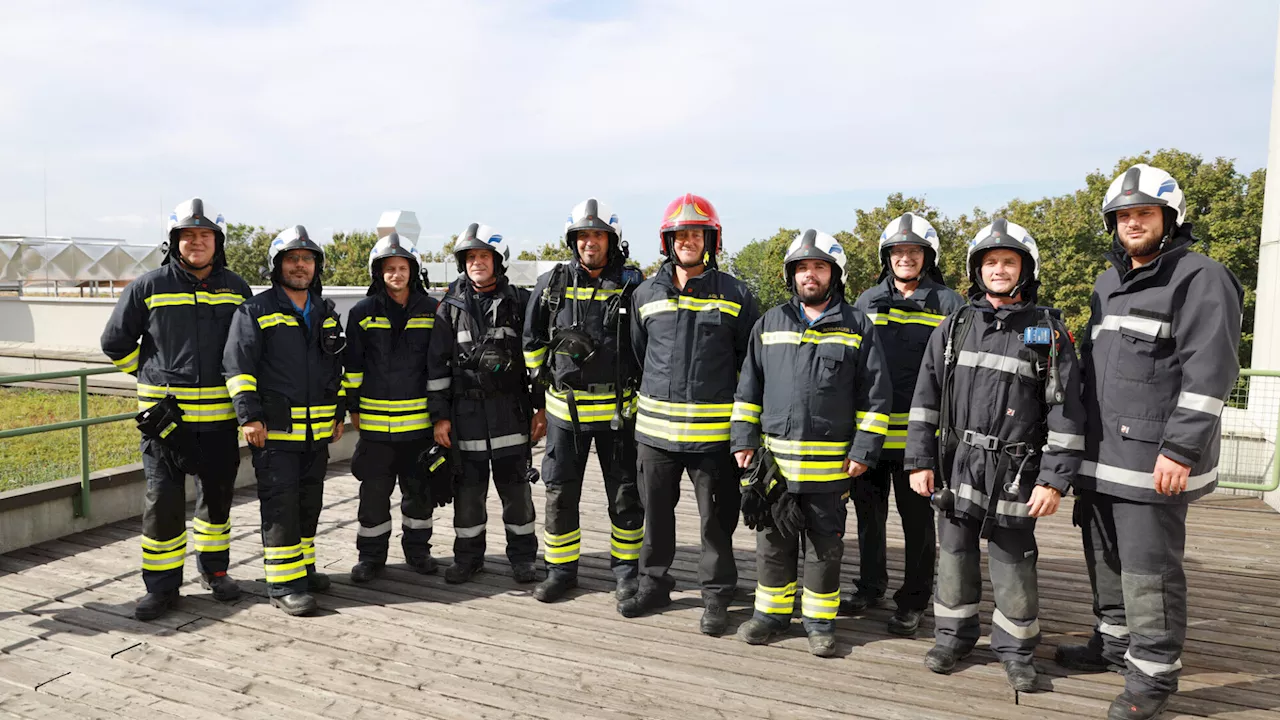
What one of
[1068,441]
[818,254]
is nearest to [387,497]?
[818,254]

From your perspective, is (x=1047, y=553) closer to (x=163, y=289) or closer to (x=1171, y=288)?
(x=1171, y=288)

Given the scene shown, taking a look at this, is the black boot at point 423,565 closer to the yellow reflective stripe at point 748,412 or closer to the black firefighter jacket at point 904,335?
the yellow reflective stripe at point 748,412

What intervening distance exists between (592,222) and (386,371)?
1663 millimetres

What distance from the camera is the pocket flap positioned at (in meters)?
3.47

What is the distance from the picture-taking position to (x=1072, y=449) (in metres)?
3.63

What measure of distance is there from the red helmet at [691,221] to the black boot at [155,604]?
143 inches

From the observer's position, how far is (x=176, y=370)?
15.5 feet

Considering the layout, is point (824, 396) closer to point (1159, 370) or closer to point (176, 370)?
point (1159, 370)

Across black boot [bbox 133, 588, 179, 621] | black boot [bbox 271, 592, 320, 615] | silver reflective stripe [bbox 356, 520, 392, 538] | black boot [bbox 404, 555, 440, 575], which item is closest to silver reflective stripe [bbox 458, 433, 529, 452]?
silver reflective stripe [bbox 356, 520, 392, 538]

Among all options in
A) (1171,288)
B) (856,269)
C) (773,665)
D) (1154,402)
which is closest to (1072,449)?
(1154,402)

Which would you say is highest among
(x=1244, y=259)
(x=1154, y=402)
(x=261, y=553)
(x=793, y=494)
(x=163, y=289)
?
(x=1244, y=259)

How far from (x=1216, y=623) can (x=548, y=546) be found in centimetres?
401

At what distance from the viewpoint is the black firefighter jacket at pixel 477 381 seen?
5203 mm

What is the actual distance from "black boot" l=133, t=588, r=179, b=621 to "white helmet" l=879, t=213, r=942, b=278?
4.70m
